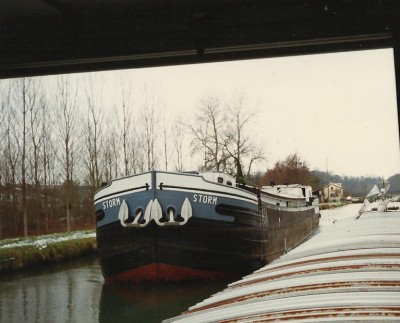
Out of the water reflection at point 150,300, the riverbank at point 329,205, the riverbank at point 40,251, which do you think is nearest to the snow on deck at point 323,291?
the water reflection at point 150,300

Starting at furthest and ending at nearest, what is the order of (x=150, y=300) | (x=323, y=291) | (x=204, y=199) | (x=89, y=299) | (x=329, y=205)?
(x=329, y=205) < (x=204, y=199) < (x=89, y=299) < (x=150, y=300) < (x=323, y=291)

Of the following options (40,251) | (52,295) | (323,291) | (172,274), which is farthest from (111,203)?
(323,291)

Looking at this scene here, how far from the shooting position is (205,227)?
9.29 metres

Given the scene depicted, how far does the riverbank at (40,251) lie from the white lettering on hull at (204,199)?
5.24 m

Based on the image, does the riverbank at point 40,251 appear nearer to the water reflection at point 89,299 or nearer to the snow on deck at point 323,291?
the water reflection at point 89,299

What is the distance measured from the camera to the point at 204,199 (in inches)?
366

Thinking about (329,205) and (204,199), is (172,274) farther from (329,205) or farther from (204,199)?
(329,205)

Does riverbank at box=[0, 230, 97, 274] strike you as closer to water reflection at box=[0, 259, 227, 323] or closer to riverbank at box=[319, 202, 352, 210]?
water reflection at box=[0, 259, 227, 323]

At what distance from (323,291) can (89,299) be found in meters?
7.92

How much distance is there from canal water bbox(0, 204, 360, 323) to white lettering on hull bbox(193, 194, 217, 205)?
155 cm

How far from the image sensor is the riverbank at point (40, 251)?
38.9 ft

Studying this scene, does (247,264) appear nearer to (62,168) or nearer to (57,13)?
(57,13)

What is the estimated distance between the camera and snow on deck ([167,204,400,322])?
1638 millimetres

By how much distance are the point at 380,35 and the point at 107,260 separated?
7917mm
